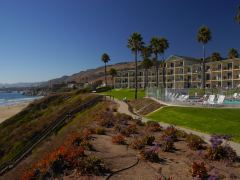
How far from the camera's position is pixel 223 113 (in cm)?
2253

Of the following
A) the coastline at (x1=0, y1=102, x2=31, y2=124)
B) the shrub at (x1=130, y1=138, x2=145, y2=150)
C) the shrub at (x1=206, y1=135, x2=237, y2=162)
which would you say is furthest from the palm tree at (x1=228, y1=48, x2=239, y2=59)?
the shrub at (x1=206, y1=135, x2=237, y2=162)

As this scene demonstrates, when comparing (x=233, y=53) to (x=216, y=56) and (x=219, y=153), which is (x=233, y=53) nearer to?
(x=216, y=56)

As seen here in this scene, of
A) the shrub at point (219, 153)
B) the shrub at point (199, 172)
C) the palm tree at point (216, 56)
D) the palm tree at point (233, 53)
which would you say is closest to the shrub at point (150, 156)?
the shrub at point (199, 172)

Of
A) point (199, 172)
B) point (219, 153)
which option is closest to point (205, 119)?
point (219, 153)

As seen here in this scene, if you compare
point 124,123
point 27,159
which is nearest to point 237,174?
point 124,123

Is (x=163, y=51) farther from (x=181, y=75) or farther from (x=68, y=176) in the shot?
(x=68, y=176)

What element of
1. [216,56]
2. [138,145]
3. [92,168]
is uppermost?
[216,56]

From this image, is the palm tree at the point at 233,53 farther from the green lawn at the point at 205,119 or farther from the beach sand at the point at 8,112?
the beach sand at the point at 8,112

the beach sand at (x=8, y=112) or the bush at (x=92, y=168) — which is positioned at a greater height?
the bush at (x=92, y=168)

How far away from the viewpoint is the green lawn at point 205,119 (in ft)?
58.9

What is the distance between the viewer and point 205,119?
2122 centimetres

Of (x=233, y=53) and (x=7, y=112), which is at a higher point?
(x=233, y=53)

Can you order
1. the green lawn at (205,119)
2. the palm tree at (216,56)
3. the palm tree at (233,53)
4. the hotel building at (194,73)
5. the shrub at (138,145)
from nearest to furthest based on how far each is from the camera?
the shrub at (138,145) < the green lawn at (205,119) < the hotel building at (194,73) < the palm tree at (233,53) < the palm tree at (216,56)

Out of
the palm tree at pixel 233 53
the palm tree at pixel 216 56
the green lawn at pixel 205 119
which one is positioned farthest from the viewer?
the palm tree at pixel 216 56
